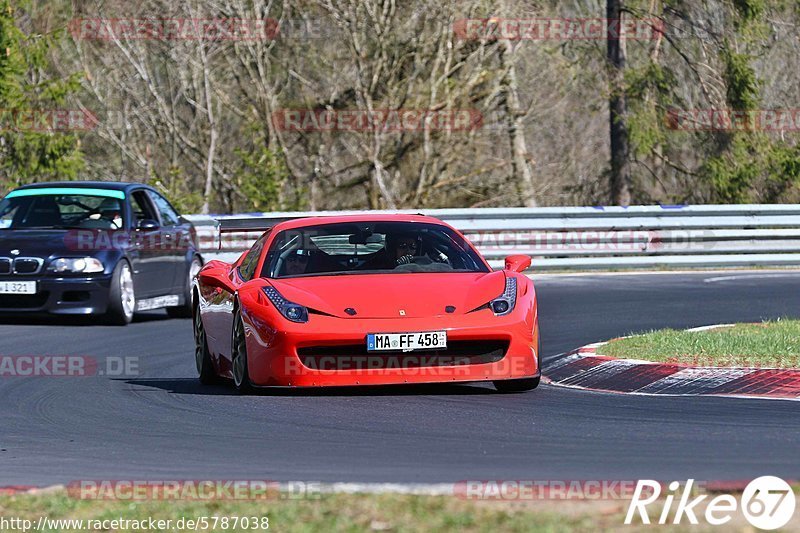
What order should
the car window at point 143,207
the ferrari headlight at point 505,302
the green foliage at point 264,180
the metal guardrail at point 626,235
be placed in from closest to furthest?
the ferrari headlight at point 505,302 → the car window at point 143,207 → the metal guardrail at point 626,235 → the green foliage at point 264,180

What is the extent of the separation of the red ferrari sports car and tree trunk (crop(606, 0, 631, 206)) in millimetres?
18764

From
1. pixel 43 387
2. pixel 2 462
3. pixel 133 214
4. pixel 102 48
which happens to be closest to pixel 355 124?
pixel 102 48

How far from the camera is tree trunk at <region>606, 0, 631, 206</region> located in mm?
28781

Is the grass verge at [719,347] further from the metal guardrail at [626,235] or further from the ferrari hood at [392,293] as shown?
the metal guardrail at [626,235]

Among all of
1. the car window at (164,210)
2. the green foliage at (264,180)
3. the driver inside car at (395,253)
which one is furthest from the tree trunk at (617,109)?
the driver inside car at (395,253)

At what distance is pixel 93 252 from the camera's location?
52.3ft

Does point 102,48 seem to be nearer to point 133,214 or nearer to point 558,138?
point 558,138

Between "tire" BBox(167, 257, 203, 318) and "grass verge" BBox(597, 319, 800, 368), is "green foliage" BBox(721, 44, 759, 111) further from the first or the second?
"grass verge" BBox(597, 319, 800, 368)

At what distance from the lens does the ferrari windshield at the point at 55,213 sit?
1641 centimetres

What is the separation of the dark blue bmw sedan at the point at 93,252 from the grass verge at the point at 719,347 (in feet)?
19.7

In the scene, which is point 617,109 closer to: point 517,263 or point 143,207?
point 143,207

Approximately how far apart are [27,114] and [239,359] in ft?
55.6

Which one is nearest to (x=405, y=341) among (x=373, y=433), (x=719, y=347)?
(x=373, y=433)

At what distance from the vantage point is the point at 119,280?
1605 centimetres
